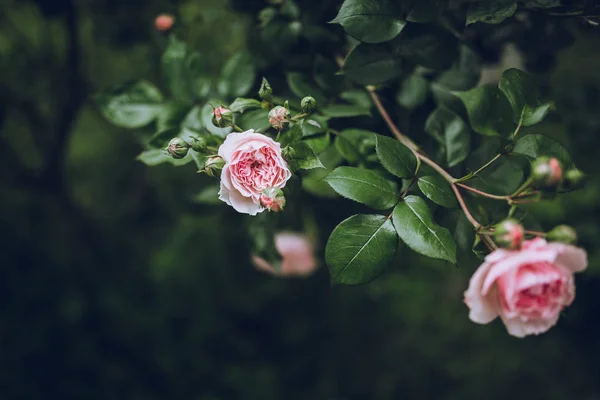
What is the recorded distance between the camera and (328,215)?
Result: 3.59 feet

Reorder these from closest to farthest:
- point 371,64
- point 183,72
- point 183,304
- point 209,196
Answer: point 371,64, point 183,72, point 209,196, point 183,304

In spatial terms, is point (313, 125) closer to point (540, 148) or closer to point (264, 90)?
point (264, 90)

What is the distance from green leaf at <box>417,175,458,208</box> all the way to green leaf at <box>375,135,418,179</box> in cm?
2

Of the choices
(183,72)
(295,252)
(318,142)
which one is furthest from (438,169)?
(295,252)

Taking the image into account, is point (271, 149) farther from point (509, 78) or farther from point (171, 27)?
point (171, 27)

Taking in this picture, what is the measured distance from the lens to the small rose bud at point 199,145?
0.64 meters

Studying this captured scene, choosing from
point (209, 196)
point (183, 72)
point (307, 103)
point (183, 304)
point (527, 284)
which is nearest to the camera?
point (527, 284)

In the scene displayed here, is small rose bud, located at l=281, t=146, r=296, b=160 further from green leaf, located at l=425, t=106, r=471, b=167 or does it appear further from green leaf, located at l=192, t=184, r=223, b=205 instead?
green leaf, located at l=192, t=184, r=223, b=205

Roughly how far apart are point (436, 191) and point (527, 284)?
159 millimetres

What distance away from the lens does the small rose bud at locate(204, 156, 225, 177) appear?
61 centimetres

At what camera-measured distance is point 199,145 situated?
2.08 ft

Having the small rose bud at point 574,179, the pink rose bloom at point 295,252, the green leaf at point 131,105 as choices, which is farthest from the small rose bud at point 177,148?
the pink rose bloom at point 295,252

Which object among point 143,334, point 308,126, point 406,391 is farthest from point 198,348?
point 308,126

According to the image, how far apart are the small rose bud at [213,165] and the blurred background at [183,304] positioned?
0.64 meters
